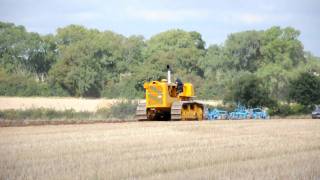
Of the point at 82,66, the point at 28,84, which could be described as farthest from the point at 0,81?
the point at 82,66

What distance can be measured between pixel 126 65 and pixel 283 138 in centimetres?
7301

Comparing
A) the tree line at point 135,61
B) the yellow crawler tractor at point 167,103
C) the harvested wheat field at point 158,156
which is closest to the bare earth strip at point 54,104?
the tree line at point 135,61

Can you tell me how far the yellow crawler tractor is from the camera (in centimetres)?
3178

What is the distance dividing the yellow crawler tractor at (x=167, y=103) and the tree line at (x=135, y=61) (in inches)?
786

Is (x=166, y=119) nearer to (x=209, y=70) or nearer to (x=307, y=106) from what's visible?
(x=307, y=106)

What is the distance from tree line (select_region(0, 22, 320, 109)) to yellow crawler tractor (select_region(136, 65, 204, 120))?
19956 mm

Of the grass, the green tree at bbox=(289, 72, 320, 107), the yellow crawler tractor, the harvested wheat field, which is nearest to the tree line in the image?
the green tree at bbox=(289, 72, 320, 107)

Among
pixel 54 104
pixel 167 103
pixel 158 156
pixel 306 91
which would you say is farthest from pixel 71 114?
pixel 158 156

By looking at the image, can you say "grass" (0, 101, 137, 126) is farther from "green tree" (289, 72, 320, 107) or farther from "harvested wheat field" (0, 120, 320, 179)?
"green tree" (289, 72, 320, 107)

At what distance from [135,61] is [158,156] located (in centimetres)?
8170

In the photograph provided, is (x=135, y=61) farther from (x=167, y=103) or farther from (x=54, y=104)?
(x=167, y=103)

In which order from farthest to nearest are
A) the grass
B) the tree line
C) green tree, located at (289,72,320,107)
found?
the tree line, green tree, located at (289,72,320,107), the grass

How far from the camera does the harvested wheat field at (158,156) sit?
10.8 metres

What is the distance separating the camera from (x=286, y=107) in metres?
53.3
